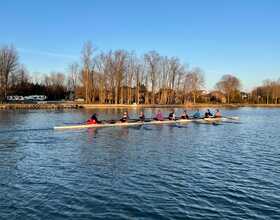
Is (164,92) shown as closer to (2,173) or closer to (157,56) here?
(157,56)

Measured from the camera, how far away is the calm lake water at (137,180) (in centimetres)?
1341

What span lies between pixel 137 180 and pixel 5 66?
92751 millimetres

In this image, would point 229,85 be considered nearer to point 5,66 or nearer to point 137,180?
point 5,66

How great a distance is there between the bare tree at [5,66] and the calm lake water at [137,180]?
74.0 m

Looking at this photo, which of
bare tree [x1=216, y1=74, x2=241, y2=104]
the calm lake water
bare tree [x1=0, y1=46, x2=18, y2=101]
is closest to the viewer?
the calm lake water

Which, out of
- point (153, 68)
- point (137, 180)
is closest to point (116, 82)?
point (153, 68)

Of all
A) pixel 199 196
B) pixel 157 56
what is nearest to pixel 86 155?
pixel 199 196

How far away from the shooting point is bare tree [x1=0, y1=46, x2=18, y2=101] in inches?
3917

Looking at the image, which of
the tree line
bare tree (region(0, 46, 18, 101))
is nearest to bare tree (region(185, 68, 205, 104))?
the tree line

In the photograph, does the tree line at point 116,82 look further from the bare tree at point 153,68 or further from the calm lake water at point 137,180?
the calm lake water at point 137,180

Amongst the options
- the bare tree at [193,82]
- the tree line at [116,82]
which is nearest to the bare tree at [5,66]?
the tree line at [116,82]

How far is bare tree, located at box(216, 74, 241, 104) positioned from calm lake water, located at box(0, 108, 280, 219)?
135m

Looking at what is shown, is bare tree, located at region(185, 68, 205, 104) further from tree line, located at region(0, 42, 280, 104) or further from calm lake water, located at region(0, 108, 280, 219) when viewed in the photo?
calm lake water, located at region(0, 108, 280, 219)

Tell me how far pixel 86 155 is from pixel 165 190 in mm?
9705
